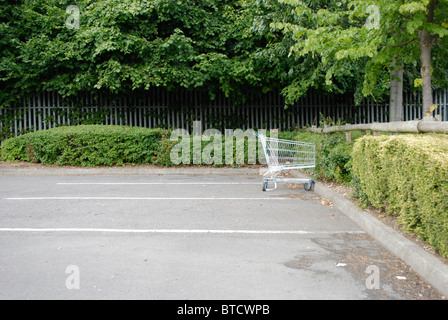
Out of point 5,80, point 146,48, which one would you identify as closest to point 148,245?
point 146,48

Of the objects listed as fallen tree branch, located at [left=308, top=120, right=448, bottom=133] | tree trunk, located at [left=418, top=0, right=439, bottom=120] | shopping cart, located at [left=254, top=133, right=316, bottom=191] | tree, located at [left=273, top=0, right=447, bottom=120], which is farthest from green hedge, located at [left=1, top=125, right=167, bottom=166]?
tree trunk, located at [left=418, top=0, right=439, bottom=120]

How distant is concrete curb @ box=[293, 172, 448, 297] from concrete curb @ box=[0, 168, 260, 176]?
6.81 m

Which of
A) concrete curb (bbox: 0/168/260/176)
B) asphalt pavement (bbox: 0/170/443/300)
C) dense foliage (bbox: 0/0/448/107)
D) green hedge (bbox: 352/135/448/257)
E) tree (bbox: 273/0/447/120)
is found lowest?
asphalt pavement (bbox: 0/170/443/300)

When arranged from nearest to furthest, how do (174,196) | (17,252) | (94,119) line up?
(17,252), (174,196), (94,119)

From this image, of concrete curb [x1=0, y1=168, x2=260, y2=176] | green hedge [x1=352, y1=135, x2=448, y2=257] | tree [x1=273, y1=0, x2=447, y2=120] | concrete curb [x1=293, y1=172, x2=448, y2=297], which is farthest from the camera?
concrete curb [x1=0, y1=168, x2=260, y2=176]

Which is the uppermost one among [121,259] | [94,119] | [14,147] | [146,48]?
[146,48]

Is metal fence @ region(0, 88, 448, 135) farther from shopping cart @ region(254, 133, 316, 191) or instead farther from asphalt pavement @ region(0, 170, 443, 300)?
asphalt pavement @ region(0, 170, 443, 300)

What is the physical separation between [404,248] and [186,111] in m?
15.0

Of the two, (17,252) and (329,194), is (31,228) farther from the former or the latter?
(329,194)

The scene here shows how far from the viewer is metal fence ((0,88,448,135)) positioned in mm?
18766

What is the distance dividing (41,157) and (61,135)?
3.85 feet

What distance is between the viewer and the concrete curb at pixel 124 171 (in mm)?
14438

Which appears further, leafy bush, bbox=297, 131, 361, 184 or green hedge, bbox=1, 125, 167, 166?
green hedge, bbox=1, 125, 167, 166

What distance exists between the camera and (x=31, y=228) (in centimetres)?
668
